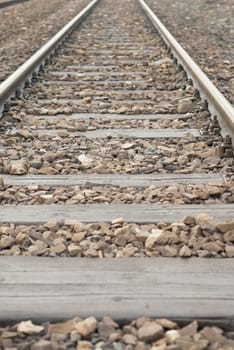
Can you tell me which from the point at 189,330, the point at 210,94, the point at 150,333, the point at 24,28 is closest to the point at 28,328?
the point at 150,333

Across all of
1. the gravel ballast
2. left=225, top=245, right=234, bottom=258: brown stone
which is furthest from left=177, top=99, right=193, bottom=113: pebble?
the gravel ballast

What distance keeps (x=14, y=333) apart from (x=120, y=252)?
2.27 feet

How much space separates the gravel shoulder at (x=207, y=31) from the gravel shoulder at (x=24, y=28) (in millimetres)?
2469

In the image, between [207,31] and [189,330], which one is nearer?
[189,330]

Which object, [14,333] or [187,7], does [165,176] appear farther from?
[187,7]

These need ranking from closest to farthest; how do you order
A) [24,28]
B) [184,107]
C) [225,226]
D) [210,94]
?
[225,226]
[210,94]
[184,107]
[24,28]

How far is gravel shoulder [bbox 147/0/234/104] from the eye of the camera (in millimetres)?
7266

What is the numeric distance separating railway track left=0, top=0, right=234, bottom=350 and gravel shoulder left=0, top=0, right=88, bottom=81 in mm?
2240

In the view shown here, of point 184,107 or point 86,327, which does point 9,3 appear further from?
point 86,327

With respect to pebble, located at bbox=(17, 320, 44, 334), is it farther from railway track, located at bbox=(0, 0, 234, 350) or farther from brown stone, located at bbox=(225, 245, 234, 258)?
brown stone, located at bbox=(225, 245, 234, 258)

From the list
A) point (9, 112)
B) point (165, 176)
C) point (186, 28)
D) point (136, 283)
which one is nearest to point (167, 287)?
point (136, 283)

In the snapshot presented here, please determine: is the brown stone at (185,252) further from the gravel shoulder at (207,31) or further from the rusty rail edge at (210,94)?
the gravel shoulder at (207,31)

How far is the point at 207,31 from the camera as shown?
39.7ft

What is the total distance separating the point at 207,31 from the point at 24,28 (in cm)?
410
